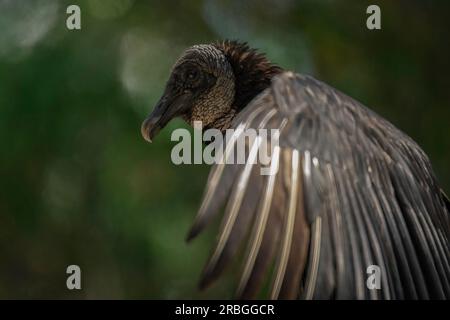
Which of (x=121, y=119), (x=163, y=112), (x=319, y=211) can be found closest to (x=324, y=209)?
(x=319, y=211)

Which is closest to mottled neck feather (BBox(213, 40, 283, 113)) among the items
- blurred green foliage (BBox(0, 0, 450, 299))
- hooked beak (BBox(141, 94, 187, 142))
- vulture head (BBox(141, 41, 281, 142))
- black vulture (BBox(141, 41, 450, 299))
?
vulture head (BBox(141, 41, 281, 142))

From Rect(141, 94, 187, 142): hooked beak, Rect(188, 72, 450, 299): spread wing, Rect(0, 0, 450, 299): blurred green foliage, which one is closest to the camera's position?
Rect(188, 72, 450, 299): spread wing

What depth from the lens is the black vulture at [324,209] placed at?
275 cm

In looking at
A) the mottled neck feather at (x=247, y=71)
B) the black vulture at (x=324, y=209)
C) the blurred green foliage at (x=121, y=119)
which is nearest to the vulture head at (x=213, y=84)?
the mottled neck feather at (x=247, y=71)

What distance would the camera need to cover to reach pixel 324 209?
2883mm

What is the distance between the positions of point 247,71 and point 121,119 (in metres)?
3.84

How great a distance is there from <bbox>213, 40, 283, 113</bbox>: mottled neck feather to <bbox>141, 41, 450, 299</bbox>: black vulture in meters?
0.69

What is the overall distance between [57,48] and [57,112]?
1.89ft

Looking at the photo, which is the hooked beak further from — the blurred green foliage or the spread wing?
the blurred green foliage

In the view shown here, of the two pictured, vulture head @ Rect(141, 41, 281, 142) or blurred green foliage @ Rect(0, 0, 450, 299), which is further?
blurred green foliage @ Rect(0, 0, 450, 299)

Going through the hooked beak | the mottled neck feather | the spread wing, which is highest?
the mottled neck feather

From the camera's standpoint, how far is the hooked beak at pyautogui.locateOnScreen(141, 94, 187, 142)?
3898mm

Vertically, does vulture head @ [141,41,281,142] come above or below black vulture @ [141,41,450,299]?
above

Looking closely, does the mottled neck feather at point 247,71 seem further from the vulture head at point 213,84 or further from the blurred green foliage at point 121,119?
the blurred green foliage at point 121,119
